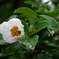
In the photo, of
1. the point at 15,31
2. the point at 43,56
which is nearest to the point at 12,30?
the point at 15,31

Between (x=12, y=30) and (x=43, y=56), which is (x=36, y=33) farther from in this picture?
(x=43, y=56)

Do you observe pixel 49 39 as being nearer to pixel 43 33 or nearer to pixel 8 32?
pixel 43 33

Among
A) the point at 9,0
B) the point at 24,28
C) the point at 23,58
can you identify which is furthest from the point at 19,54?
the point at 9,0

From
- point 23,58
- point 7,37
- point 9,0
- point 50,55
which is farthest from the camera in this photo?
point 9,0

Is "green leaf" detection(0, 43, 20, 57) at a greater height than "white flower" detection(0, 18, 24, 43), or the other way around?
"white flower" detection(0, 18, 24, 43)

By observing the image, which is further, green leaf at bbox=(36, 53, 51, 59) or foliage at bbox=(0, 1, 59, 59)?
green leaf at bbox=(36, 53, 51, 59)

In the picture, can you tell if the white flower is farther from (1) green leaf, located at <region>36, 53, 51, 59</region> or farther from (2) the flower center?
(1) green leaf, located at <region>36, 53, 51, 59</region>

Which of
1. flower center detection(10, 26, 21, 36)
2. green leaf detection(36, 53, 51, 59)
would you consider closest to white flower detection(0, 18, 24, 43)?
flower center detection(10, 26, 21, 36)

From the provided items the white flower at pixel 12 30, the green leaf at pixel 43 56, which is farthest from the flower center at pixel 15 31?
the green leaf at pixel 43 56
